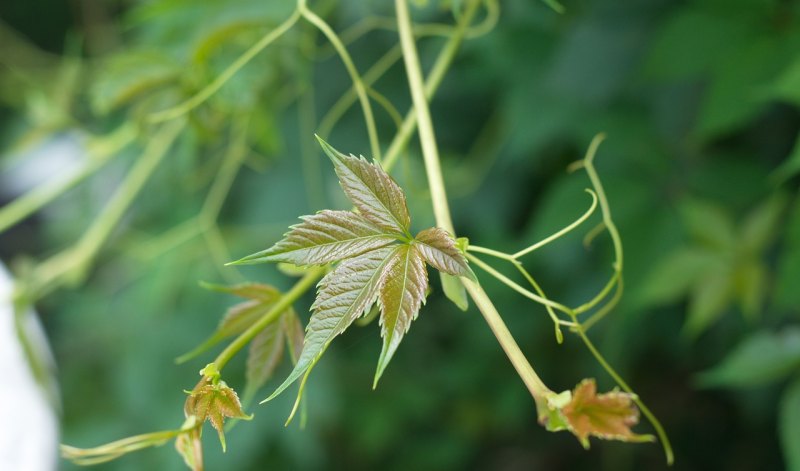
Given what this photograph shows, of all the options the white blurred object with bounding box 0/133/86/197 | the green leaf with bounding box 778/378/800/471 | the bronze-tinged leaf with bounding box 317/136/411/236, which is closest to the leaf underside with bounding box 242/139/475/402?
the bronze-tinged leaf with bounding box 317/136/411/236

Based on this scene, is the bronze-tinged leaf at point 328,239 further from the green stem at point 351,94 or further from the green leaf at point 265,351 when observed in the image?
the green stem at point 351,94

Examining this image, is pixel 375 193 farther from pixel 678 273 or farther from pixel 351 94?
pixel 678 273

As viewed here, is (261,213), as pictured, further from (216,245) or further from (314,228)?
(314,228)

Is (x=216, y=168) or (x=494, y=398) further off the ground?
(x=216, y=168)

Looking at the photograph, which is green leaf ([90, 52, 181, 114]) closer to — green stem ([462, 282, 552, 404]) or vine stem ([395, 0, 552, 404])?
vine stem ([395, 0, 552, 404])

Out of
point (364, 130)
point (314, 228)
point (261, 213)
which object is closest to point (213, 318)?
point (261, 213)

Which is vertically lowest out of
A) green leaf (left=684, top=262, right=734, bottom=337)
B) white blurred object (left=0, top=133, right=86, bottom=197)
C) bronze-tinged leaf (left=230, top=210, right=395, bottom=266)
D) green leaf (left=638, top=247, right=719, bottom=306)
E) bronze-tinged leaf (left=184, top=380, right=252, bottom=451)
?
green leaf (left=684, top=262, right=734, bottom=337)

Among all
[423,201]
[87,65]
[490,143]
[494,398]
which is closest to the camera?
[423,201]
